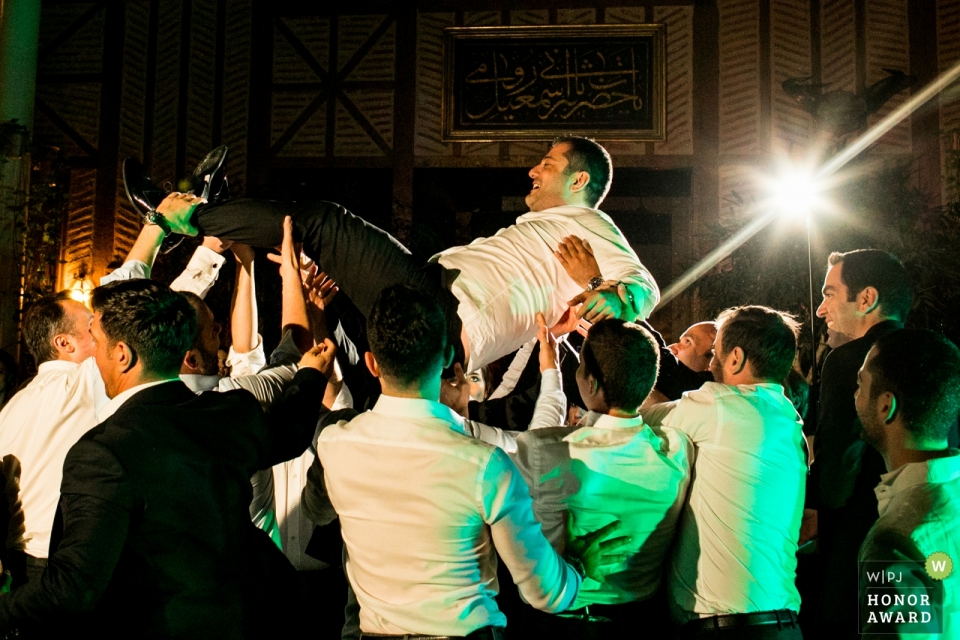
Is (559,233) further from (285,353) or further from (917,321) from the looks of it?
(917,321)

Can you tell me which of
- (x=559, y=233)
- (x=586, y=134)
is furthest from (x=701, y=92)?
(x=559, y=233)

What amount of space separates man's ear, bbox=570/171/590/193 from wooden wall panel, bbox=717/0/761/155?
6508 mm

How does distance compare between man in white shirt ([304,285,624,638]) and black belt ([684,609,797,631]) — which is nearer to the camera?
man in white shirt ([304,285,624,638])

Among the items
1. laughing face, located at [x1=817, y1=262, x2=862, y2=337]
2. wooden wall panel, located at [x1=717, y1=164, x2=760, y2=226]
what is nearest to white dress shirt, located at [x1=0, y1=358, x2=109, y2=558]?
laughing face, located at [x1=817, y1=262, x2=862, y2=337]

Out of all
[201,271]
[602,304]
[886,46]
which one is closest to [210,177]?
[201,271]

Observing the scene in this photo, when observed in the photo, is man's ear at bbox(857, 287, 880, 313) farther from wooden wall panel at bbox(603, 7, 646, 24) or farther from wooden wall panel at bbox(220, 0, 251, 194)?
wooden wall panel at bbox(220, 0, 251, 194)

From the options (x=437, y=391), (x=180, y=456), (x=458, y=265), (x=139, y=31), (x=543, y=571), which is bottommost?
(x=543, y=571)

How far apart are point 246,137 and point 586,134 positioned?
145 inches

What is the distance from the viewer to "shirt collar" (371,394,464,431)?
204 centimetres

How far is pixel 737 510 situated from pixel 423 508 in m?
0.94

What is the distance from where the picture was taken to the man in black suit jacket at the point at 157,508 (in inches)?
72.2

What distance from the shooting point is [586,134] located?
9.66 m

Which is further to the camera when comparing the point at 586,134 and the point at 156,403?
the point at 586,134

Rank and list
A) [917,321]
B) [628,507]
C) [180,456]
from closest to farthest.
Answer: [180,456], [628,507], [917,321]
